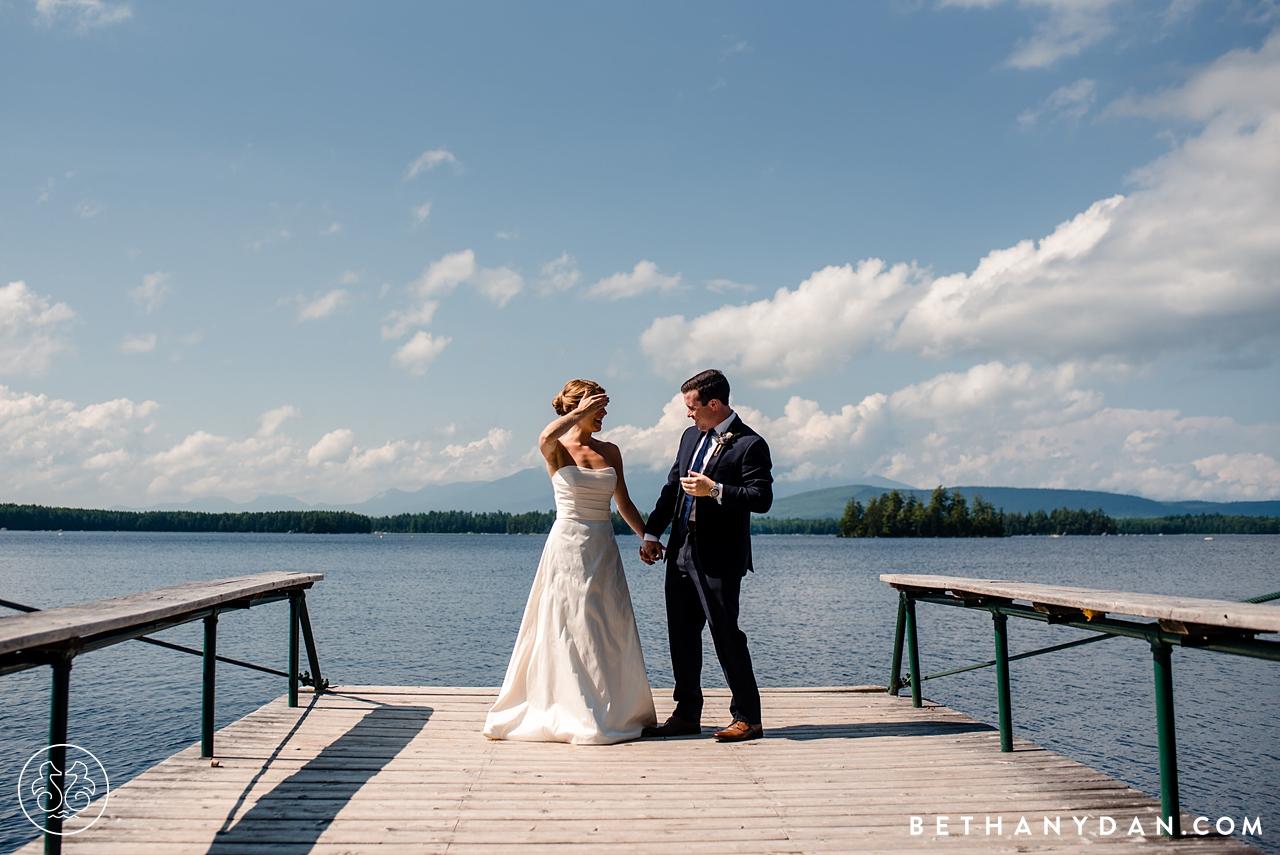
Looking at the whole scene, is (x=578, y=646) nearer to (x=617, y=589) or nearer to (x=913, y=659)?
(x=617, y=589)

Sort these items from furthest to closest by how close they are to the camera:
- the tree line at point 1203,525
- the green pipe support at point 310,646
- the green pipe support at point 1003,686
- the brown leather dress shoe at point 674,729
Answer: the tree line at point 1203,525 < the green pipe support at point 310,646 < the brown leather dress shoe at point 674,729 < the green pipe support at point 1003,686

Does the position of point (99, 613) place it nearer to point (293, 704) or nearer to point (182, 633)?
point (293, 704)

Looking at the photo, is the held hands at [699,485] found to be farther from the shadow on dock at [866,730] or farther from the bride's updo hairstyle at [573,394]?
the shadow on dock at [866,730]

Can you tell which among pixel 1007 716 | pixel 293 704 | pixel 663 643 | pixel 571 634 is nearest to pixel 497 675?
pixel 663 643

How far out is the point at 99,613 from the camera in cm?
377

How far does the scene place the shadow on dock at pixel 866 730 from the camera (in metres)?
5.78

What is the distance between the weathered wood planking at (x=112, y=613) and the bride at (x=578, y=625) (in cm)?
196

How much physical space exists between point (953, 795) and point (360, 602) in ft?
110

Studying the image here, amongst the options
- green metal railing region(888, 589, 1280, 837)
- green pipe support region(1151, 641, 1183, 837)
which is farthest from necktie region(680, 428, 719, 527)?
green pipe support region(1151, 641, 1183, 837)

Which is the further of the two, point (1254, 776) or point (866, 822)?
point (1254, 776)

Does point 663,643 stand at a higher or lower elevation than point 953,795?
lower

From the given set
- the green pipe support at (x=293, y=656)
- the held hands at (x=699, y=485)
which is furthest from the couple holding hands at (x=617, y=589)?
the green pipe support at (x=293, y=656)

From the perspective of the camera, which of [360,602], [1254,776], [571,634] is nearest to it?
[571,634]

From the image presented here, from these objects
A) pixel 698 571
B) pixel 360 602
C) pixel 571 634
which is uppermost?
pixel 698 571
